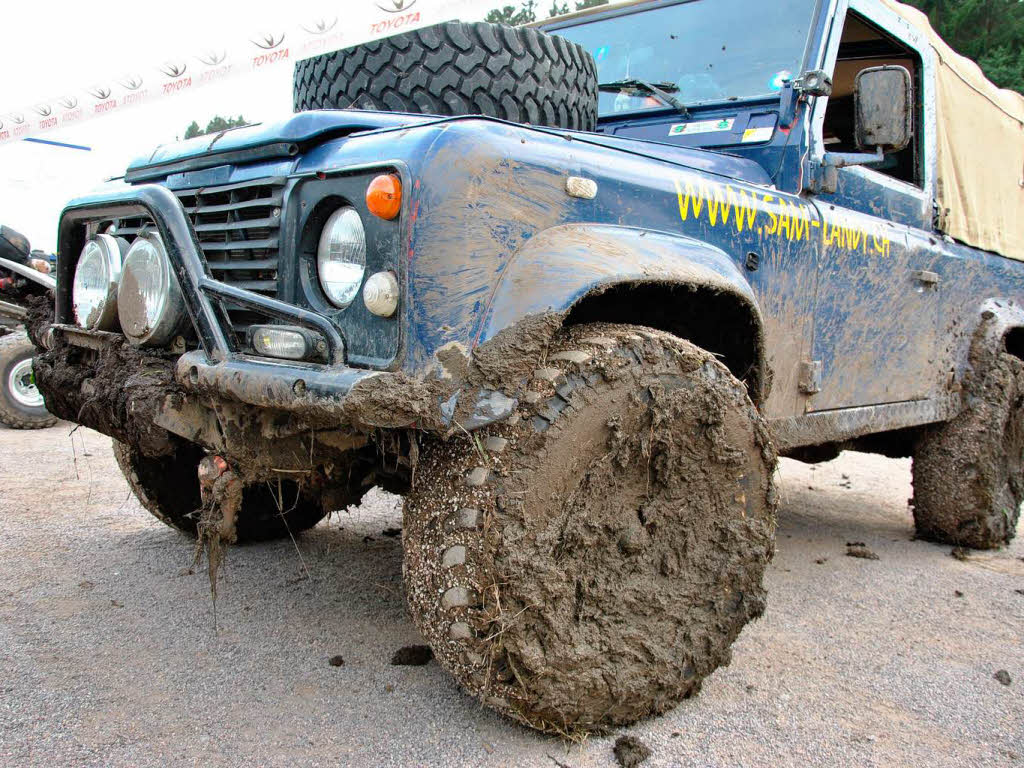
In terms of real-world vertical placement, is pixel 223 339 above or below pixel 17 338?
above

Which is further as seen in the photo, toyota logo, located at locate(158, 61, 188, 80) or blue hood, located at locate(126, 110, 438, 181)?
toyota logo, located at locate(158, 61, 188, 80)

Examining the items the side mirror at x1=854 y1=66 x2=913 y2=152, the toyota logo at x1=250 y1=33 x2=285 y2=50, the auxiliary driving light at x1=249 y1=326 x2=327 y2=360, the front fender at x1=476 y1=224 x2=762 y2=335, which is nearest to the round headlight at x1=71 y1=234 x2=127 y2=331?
the auxiliary driving light at x1=249 y1=326 x2=327 y2=360

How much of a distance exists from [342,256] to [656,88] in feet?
6.26

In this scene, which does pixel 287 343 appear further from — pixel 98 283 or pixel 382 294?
pixel 98 283

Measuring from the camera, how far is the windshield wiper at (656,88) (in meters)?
3.32

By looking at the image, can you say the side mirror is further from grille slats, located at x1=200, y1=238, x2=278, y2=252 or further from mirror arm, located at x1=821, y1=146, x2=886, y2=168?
grille slats, located at x1=200, y1=238, x2=278, y2=252

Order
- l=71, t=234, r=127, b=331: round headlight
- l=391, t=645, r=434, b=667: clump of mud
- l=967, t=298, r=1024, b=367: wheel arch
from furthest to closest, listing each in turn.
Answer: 1. l=967, t=298, r=1024, b=367: wheel arch
2. l=391, t=645, r=434, b=667: clump of mud
3. l=71, t=234, r=127, b=331: round headlight

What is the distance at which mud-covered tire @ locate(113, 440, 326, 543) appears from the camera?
331cm

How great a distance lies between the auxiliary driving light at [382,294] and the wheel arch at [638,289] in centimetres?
21

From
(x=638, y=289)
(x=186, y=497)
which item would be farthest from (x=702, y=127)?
(x=186, y=497)

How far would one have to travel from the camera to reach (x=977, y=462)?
4031 millimetres

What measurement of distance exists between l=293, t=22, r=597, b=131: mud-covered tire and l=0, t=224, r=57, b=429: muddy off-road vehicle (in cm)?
434

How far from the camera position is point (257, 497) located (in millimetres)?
3559

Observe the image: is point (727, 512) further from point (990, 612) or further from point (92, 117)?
point (92, 117)
